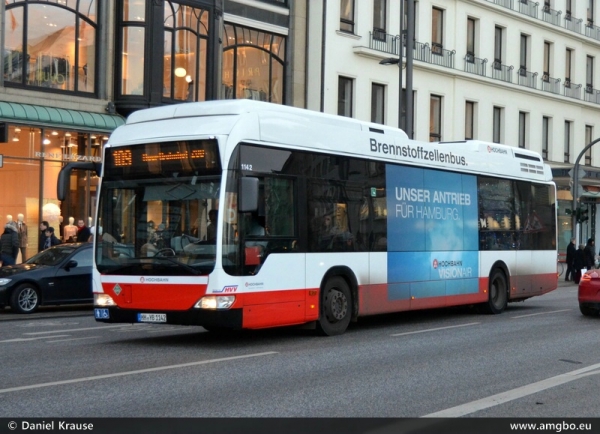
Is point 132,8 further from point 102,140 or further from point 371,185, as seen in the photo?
point 371,185

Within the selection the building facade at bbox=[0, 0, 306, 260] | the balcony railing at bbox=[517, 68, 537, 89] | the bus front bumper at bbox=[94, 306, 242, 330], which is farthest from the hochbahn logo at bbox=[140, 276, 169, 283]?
the balcony railing at bbox=[517, 68, 537, 89]

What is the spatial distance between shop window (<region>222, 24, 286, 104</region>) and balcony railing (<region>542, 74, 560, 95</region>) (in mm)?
19698

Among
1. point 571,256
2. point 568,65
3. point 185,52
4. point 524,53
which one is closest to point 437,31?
point 524,53

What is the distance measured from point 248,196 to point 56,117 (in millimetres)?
16068

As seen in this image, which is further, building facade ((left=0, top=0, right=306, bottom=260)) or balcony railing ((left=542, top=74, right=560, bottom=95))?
balcony railing ((left=542, top=74, right=560, bottom=95))

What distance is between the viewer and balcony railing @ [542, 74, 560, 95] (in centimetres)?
5090

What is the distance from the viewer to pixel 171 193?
43.7 ft

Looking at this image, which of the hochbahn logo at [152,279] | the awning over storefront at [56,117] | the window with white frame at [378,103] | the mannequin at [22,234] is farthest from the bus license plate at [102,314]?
the window with white frame at [378,103]

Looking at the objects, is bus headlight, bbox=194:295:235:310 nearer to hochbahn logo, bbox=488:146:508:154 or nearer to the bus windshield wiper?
the bus windshield wiper

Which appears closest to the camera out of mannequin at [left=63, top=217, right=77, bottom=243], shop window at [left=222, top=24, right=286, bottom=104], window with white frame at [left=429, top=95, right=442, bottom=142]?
mannequin at [left=63, top=217, right=77, bottom=243]

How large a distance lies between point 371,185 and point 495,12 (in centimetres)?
3295

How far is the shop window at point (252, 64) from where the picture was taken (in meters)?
33.3

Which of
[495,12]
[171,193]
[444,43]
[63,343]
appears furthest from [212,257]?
[495,12]

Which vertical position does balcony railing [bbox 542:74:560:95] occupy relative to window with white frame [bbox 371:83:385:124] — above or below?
above
